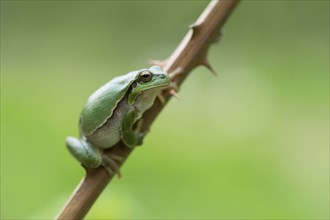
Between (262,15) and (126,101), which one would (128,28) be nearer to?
(262,15)

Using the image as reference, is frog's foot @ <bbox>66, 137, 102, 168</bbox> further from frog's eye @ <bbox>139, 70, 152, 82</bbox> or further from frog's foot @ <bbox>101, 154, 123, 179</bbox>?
frog's eye @ <bbox>139, 70, 152, 82</bbox>

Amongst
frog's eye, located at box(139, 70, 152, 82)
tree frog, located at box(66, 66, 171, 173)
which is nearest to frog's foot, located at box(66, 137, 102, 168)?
tree frog, located at box(66, 66, 171, 173)

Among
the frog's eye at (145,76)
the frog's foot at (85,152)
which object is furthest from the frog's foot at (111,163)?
the frog's eye at (145,76)

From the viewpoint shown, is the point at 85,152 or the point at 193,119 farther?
the point at 193,119

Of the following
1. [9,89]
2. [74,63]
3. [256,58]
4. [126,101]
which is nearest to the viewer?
[126,101]

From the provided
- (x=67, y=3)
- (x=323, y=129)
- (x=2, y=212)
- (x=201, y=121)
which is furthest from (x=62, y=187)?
(x=67, y=3)

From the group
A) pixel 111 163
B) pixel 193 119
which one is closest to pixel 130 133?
pixel 111 163

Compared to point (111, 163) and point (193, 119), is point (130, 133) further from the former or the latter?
point (193, 119)
